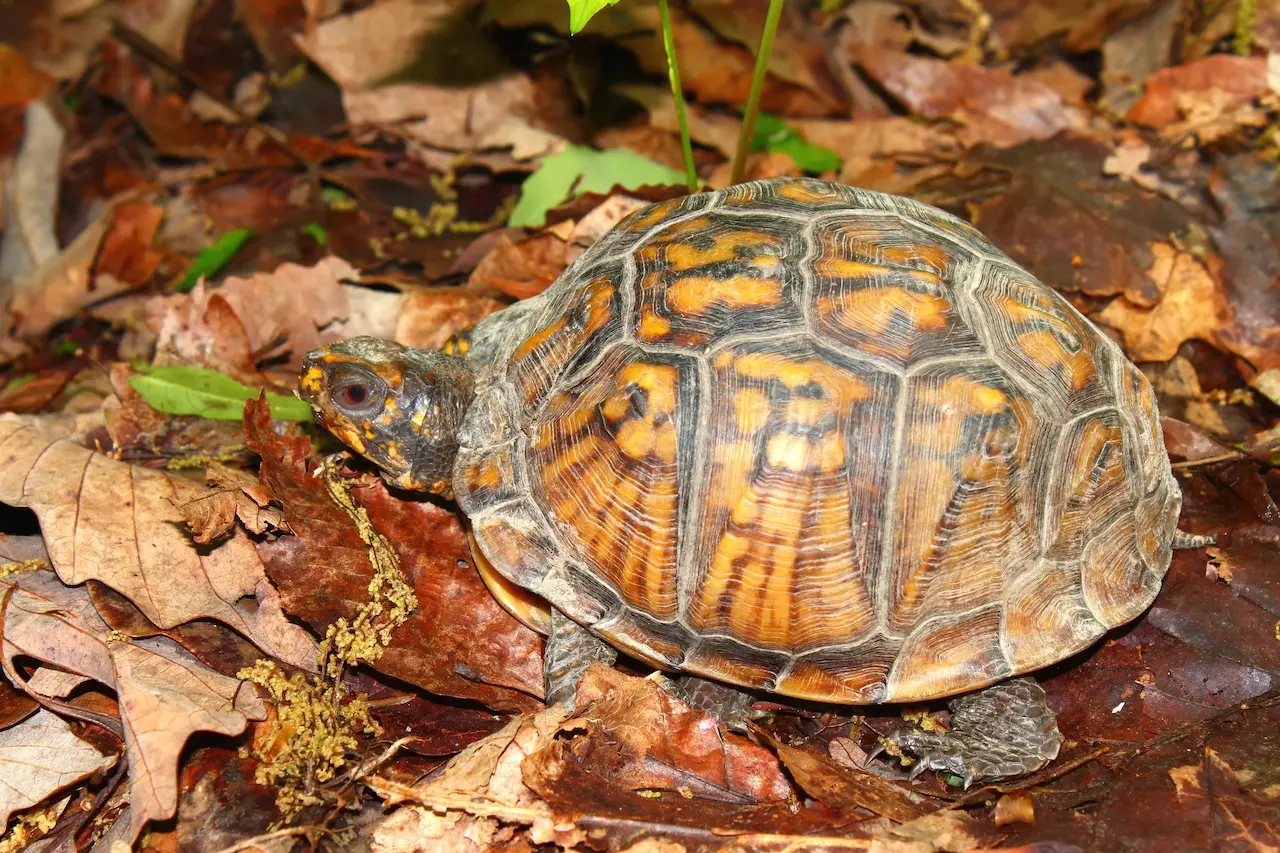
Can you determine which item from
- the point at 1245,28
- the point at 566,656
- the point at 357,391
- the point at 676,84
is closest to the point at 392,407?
the point at 357,391

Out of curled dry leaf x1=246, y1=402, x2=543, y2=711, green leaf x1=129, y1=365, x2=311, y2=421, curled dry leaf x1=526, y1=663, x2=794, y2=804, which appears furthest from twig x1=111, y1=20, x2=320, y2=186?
curled dry leaf x1=526, y1=663, x2=794, y2=804

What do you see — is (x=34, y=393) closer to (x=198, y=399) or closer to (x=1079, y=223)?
(x=198, y=399)

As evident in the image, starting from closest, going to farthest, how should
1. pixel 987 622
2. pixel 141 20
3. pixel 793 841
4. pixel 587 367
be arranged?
pixel 793 841, pixel 987 622, pixel 587 367, pixel 141 20

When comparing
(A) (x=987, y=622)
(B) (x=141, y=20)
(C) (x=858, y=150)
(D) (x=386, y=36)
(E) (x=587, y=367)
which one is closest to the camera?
(A) (x=987, y=622)

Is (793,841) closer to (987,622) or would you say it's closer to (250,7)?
(987,622)

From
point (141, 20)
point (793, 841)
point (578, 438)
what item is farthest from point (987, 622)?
point (141, 20)

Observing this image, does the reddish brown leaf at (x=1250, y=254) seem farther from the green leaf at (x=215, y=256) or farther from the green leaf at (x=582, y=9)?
the green leaf at (x=215, y=256)
